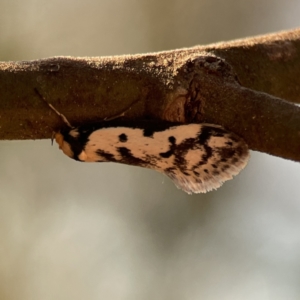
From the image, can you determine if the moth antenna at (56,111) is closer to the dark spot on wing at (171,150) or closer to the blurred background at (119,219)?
the dark spot on wing at (171,150)

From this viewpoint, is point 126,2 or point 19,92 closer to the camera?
point 19,92

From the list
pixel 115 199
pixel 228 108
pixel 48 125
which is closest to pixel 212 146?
pixel 228 108

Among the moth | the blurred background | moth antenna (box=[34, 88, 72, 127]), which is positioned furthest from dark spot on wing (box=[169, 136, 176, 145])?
the blurred background

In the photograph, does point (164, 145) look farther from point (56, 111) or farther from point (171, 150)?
point (56, 111)

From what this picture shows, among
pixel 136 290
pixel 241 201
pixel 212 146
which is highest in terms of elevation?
pixel 212 146

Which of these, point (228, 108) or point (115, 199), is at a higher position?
point (228, 108)

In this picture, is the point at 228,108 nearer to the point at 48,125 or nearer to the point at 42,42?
the point at 48,125
